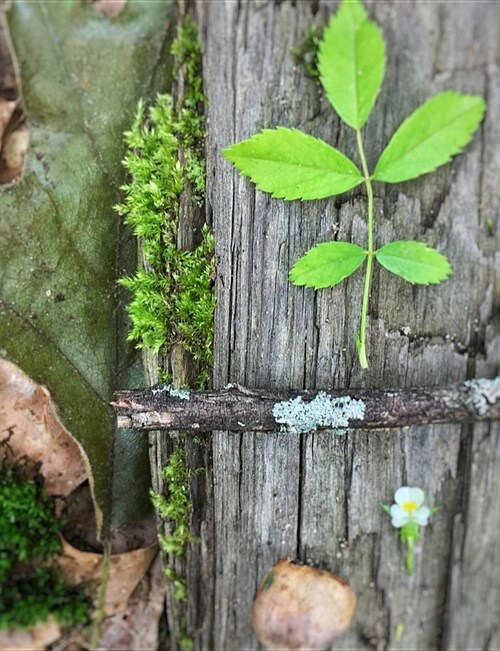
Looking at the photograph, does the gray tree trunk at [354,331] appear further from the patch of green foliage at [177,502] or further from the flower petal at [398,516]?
the patch of green foliage at [177,502]

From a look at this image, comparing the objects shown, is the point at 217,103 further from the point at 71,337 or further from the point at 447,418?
the point at 447,418

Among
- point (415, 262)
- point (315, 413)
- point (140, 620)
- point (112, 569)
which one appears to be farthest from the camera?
point (140, 620)

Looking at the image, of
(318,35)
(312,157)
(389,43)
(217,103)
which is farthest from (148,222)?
(389,43)

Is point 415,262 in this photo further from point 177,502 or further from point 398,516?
point 177,502

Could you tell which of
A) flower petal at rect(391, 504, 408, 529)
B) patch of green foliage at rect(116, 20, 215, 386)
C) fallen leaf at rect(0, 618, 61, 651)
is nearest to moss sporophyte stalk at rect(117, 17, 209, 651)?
patch of green foliage at rect(116, 20, 215, 386)

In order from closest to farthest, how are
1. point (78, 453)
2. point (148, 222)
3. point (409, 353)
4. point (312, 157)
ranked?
point (312, 157) < point (409, 353) < point (148, 222) < point (78, 453)

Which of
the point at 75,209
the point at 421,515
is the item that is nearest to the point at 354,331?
the point at 421,515
